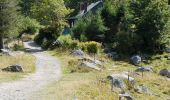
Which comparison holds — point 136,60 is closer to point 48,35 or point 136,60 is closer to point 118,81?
point 118,81

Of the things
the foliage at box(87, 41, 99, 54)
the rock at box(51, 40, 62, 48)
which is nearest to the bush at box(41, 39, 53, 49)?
the rock at box(51, 40, 62, 48)

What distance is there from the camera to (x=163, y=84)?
99.1 ft

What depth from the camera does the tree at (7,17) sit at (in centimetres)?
5356

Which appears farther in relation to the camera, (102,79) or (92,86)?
(102,79)

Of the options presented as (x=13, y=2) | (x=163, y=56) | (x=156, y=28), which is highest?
(x=13, y=2)

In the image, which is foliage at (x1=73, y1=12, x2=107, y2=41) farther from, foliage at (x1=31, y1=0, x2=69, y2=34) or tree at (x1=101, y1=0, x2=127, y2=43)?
foliage at (x1=31, y1=0, x2=69, y2=34)

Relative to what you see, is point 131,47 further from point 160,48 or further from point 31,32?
point 31,32

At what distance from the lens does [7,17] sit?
5378cm

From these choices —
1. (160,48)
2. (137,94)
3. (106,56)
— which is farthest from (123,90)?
(160,48)

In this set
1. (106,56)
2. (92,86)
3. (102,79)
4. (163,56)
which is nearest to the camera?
(92,86)

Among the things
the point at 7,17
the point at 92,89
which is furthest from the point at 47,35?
the point at 92,89

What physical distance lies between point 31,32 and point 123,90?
6909cm

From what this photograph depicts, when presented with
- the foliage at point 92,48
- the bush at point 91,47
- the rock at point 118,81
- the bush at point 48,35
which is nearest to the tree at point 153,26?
the bush at point 91,47

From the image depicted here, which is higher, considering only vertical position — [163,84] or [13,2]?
[13,2]
